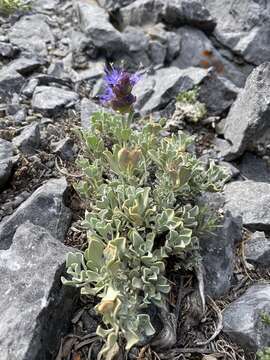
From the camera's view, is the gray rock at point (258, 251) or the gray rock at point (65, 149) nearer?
the gray rock at point (258, 251)

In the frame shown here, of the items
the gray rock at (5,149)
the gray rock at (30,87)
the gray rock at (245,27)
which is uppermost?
the gray rock at (245,27)

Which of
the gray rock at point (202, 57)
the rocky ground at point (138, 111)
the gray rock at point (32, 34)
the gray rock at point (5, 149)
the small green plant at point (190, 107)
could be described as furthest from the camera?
the gray rock at point (202, 57)

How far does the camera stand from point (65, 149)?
382 centimetres

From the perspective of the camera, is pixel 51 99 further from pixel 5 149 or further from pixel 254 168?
pixel 254 168

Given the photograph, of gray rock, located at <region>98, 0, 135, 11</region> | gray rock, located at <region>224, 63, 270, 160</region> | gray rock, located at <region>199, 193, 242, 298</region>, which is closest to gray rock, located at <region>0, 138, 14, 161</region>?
gray rock, located at <region>199, 193, 242, 298</region>

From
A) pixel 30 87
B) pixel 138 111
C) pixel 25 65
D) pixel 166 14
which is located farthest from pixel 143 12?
A: pixel 30 87

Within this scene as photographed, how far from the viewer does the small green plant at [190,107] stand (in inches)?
185

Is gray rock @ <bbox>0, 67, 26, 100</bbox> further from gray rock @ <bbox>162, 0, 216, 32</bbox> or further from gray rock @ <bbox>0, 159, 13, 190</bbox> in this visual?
gray rock @ <bbox>162, 0, 216, 32</bbox>

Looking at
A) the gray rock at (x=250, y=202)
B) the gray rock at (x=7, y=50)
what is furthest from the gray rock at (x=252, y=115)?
the gray rock at (x=7, y=50)

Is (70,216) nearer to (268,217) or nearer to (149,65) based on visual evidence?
(268,217)

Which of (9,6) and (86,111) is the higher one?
(9,6)

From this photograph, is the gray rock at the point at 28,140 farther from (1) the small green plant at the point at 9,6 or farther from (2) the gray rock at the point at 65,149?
(1) the small green plant at the point at 9,6

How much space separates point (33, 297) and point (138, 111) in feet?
8.69

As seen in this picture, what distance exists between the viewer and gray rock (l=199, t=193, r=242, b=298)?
3.07 metres
